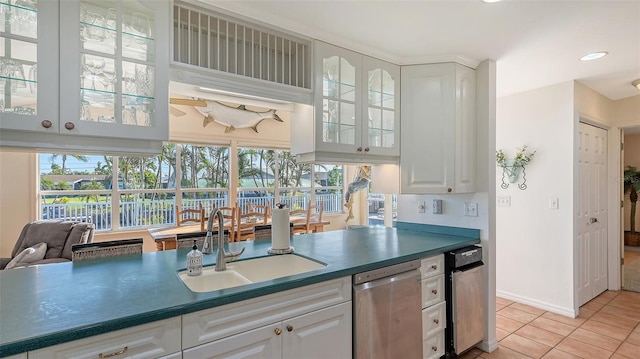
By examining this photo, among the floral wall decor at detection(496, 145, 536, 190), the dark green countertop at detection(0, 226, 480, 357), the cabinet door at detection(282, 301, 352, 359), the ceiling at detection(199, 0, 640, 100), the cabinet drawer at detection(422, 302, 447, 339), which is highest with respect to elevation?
the ceiling at detection(199, 0, 640, 100)

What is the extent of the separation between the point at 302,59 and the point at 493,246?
2.12 meters

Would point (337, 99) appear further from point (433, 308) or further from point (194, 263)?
point (433, 308)

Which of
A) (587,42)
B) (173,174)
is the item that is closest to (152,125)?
(587,42)

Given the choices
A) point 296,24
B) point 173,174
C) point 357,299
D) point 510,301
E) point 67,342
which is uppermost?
point 296,24

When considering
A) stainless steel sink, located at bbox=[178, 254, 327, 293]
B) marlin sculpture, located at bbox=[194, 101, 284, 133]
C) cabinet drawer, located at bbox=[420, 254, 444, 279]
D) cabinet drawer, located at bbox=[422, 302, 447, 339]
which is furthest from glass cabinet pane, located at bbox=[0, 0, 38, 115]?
marlin sculpture, located at bbox=[194, 101, 284, 133]

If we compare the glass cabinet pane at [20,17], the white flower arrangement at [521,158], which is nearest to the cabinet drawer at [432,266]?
the white flower arrangement at [521,158]

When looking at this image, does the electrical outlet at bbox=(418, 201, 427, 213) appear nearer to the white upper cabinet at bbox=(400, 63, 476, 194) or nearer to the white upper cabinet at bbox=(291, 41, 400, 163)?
the white upper cabinet at bbox=(400, 63, 476, 194)

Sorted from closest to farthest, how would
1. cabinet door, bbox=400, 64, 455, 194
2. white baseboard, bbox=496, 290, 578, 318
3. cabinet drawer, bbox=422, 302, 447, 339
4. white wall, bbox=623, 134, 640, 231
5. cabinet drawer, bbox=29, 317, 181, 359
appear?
1. cabinet drawer, bbox=29, 317, 181, 359
2. cabinet drawer, bbox=422, 302, 447, 339
3. cabinet door, bbox=400, 64, 455, 194
4. white baseboard, bbox=496, 290, 578, 318
5. white wall, bbox=623, 134, 640, 231

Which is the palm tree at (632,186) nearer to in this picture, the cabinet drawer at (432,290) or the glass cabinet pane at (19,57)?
the cabinet drawer at (432,290)

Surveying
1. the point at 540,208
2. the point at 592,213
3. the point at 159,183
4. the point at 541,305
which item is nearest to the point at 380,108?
the point at 540,208

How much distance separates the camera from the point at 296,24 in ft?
6.61

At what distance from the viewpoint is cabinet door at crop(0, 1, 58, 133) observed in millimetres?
1273

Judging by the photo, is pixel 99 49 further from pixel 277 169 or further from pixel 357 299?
pixel 277 169

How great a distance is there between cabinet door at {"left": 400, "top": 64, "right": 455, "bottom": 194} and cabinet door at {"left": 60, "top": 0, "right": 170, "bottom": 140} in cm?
182
